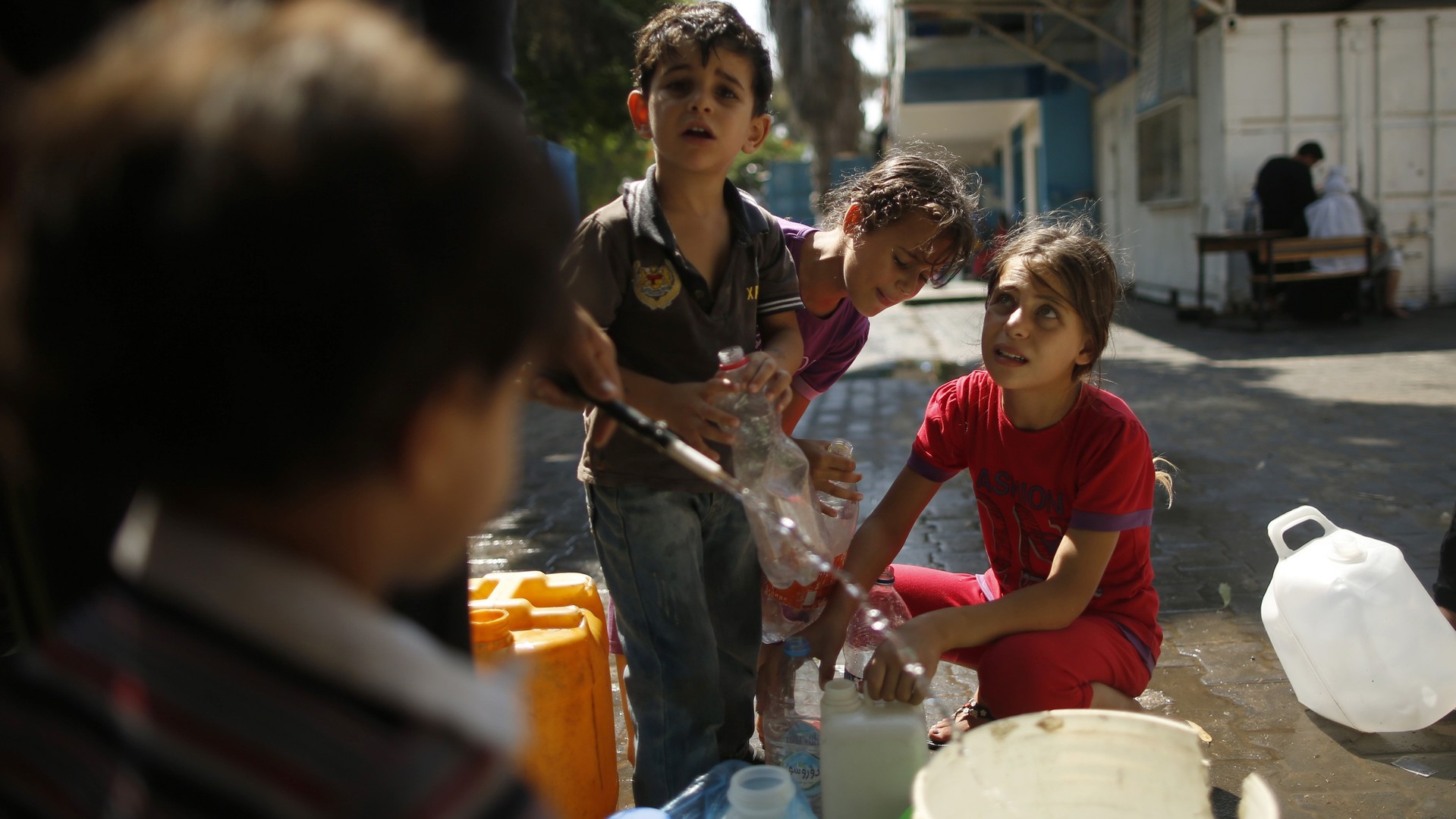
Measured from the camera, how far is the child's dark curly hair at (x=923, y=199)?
2738 millimetres

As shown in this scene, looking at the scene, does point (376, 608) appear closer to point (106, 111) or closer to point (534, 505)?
point (106, 111)

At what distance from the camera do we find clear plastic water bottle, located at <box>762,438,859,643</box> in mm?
2514

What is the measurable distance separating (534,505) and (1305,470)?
13.2 feet

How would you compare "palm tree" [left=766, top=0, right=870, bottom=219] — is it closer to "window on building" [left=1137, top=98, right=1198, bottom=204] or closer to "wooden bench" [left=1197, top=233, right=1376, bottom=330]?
"window on building" [left=1137, top=98, right=1198, bottom=204]

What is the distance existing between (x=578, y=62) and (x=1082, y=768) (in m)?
15.3

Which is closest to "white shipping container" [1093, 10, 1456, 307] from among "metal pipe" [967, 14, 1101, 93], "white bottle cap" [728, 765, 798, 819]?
"metal pipe" [967, 14, 1101, 93]

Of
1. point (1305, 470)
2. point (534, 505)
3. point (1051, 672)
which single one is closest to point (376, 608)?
point (1051, 672)

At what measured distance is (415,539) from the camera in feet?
2.71

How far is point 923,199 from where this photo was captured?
2740 millimetres

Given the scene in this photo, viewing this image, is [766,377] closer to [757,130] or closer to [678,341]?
[678,341]

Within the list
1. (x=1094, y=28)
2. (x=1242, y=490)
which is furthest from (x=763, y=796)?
(x=1094, y=28)

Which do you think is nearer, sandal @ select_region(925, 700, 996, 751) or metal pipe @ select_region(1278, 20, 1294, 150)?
sandal @ select_region(925, 700, 996, 751)

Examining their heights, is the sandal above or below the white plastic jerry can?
below

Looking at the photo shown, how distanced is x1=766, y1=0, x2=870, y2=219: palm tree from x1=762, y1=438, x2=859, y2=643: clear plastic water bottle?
18730 millimetres
